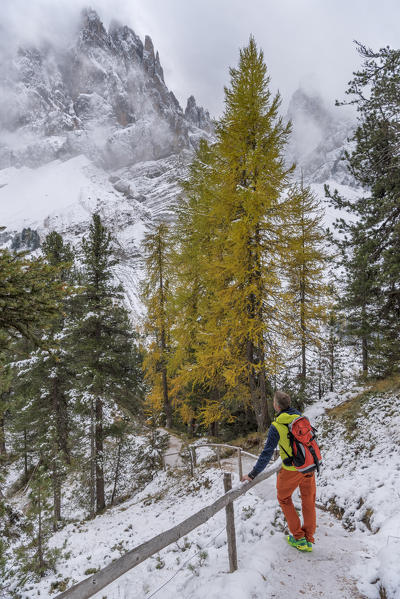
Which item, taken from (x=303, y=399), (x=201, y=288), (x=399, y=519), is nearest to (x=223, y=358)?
(x=201, y=288)

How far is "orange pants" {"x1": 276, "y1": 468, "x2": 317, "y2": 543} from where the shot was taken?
4328 millimetres

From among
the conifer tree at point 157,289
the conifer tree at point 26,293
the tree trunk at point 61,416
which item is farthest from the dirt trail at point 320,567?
the conifer tree at point 157,289

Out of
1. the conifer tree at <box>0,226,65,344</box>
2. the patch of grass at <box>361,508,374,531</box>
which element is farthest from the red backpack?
the conifer tree at <box>0,226,65,344</box>

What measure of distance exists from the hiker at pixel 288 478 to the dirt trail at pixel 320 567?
0.22 metres

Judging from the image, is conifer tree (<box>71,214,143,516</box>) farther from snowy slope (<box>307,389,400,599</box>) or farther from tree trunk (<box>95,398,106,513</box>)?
snowy slope (<box>307,389,400,599</box>)

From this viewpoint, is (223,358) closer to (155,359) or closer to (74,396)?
(74,396)

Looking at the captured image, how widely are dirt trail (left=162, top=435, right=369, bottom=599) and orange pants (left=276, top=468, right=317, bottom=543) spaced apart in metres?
0.28

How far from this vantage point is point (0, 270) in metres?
4.83

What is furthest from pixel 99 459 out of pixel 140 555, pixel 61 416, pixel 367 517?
pixel 140 555

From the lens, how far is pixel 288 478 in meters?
4.41

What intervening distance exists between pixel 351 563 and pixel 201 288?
1249 centimetres

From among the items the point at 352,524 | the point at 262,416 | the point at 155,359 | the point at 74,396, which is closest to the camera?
the point at 352,524

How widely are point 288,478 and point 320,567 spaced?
3.74ft

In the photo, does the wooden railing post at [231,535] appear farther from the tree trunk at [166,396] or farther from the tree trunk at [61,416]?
the tree trunk at [166,396]
